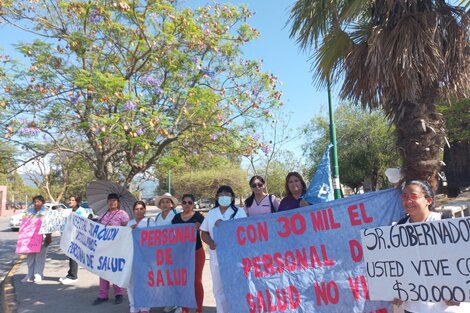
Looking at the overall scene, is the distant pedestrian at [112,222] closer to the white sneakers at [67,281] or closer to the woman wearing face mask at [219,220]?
the white sneakers at [67,281]

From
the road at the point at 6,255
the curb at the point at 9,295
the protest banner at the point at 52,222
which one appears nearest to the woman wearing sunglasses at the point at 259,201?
the curb at the point at 9,295

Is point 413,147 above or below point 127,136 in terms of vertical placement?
below

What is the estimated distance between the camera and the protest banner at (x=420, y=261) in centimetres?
286

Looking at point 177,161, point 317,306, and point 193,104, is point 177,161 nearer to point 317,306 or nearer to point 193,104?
point 193,104

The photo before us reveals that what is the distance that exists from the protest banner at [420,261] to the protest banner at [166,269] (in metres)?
2.73

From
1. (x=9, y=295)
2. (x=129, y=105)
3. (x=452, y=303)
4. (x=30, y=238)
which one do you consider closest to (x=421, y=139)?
(x=452, y=303)

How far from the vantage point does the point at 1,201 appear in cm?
5047

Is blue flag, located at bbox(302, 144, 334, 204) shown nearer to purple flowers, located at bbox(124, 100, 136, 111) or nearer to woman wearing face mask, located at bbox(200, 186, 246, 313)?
woman wearing face mask, located at bbox(200, 186, 246, 313)

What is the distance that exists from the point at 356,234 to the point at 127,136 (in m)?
6.14

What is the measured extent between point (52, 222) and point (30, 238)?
→ 0.52 metres

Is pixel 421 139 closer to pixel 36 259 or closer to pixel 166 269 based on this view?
pixel 166 269

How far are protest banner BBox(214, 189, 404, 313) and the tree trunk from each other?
47 centimetres

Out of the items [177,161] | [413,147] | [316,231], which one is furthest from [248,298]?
[177,161]

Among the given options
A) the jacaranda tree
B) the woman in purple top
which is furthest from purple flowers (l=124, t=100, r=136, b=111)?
the woman in purple top
